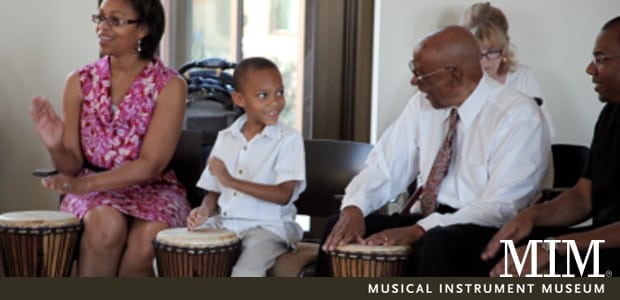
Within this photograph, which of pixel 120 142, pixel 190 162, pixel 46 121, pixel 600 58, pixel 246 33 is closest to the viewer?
pixel 600 58

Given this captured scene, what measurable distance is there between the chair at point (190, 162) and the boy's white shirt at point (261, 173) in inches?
14.7

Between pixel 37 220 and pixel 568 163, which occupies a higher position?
pixel 568 163

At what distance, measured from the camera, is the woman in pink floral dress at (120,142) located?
4.05 meters

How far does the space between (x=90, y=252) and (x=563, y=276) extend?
180 cm

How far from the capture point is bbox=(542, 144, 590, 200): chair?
472cm

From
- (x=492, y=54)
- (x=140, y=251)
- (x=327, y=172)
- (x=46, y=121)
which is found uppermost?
(x=492, y=54)

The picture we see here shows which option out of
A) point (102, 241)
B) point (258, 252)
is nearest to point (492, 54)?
point (258, 252)

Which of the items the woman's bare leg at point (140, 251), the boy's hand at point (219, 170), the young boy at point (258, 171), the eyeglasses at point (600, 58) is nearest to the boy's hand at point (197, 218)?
the young boy at point (258, 171)

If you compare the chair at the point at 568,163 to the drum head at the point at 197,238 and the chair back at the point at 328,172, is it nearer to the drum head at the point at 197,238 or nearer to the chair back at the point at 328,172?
the chair back at the point at 328,172

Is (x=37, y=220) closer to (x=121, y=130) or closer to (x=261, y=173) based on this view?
(x=121, y=130)

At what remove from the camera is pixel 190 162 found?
175 inches

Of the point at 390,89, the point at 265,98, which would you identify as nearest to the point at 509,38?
the point at 390,89

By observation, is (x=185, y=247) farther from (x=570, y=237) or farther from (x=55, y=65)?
(x=55, y=65)

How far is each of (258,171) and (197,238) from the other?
0.40 m
